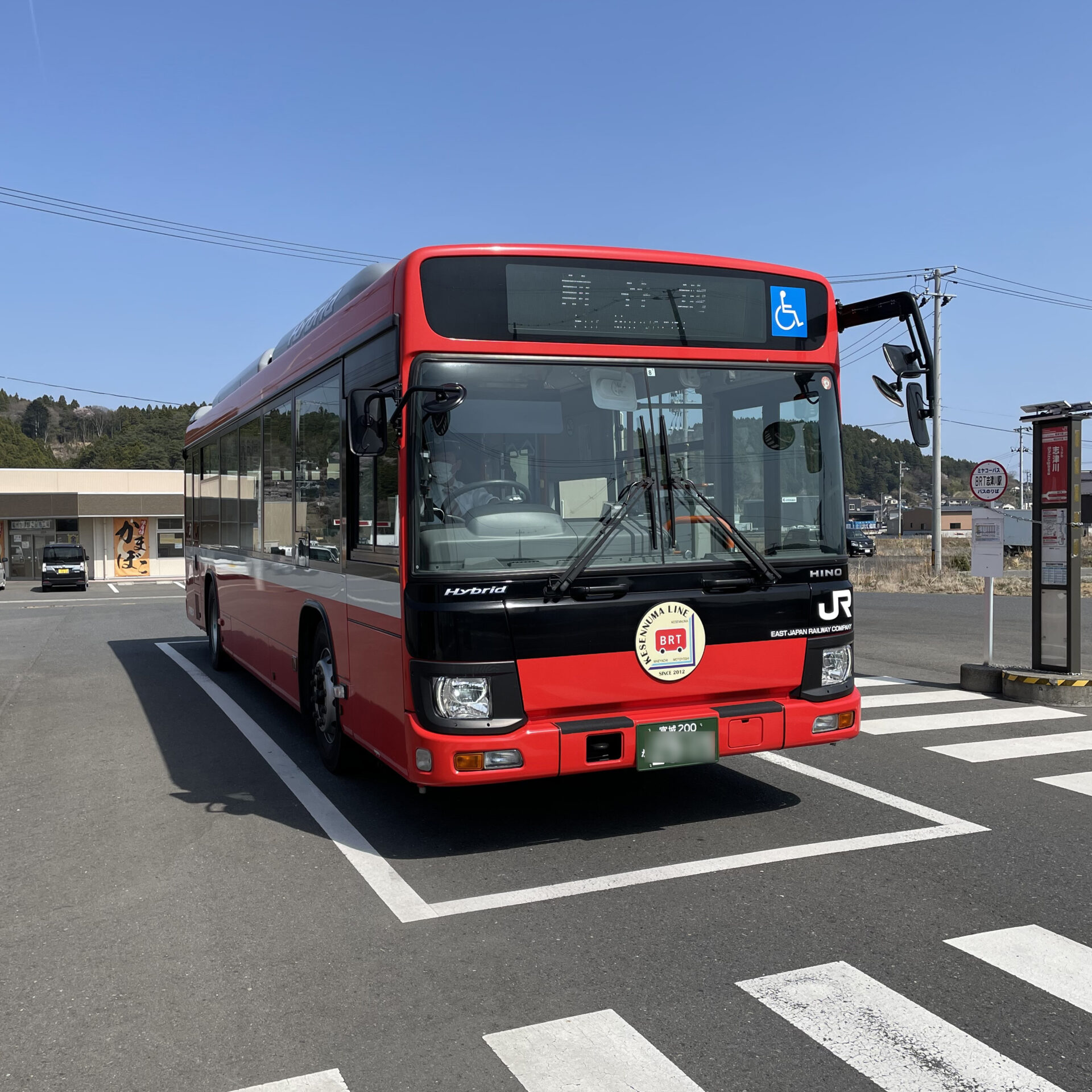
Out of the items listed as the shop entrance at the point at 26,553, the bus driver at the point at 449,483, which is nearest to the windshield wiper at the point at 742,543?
the bus driver at the point at 449,483

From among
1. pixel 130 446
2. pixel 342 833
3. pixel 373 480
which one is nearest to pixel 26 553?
pixel 342 833

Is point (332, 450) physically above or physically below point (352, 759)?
above

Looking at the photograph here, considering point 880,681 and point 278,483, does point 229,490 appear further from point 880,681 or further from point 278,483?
point 880,681

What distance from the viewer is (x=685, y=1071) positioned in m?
3.18

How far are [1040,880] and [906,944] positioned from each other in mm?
1148

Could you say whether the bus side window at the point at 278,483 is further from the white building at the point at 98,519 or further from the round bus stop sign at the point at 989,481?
the white building at the point at 98,519

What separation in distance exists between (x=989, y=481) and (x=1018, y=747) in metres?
3.99

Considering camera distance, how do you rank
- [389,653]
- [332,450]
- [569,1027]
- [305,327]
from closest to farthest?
[569,1027] → [389,653] → [332,450] → [305,327]

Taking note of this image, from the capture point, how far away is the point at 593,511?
514 cm

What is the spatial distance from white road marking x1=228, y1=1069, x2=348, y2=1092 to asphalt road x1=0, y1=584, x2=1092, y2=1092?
1.6 inches

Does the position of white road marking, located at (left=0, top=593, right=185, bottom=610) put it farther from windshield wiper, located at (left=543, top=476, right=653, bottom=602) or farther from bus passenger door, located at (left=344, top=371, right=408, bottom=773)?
windshield wiper, located at (left=543, top=476, right=653, bottom=602)

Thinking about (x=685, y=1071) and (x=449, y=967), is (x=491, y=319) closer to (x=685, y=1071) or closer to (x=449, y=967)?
(x=449, y=967)

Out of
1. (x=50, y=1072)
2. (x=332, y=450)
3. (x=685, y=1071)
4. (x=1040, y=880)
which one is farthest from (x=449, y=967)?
(x=332, y=450)

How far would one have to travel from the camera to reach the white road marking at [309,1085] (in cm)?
310
